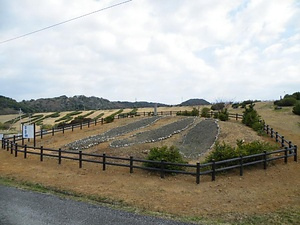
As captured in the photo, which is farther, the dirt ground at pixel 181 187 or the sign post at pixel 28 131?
the sign post at pixel 28 131

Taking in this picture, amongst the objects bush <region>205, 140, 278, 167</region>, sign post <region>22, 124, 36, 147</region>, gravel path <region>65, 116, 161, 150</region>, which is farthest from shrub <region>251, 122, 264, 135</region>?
sign post <region>22, 124, 36, 147</region>

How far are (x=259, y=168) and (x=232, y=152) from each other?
4.79ft

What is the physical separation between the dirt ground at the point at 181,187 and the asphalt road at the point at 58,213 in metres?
1.07

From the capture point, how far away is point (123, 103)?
184m

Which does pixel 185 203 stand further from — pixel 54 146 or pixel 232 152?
pixel 54 146

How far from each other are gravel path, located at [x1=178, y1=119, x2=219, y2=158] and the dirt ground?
17.1 ft

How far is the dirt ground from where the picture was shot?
7.73 meters

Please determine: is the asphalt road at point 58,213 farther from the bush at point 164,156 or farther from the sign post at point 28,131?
the sign post at point 28,131

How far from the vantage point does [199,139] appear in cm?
2000

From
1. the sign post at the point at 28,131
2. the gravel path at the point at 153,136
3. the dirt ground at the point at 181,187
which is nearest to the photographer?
the dirt ground at the point at 181,187

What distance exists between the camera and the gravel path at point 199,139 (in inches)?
668

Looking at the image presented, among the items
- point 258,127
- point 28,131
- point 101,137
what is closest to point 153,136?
point 101,137

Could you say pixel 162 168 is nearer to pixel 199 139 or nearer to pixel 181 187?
pixel 181 187

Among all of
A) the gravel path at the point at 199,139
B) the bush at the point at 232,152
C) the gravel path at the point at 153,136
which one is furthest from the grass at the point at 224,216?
the gravel path at the point at 153,136
